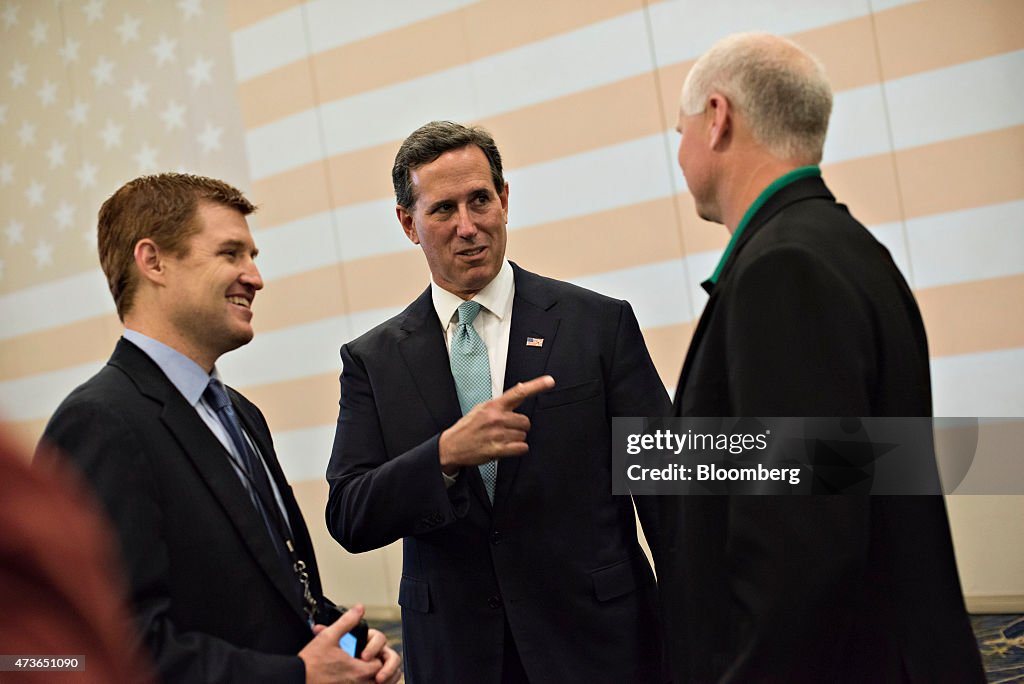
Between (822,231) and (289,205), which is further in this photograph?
(289,205)

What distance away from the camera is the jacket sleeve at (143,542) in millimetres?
1388

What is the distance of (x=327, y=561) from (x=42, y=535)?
5.44 m

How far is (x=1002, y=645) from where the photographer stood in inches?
134

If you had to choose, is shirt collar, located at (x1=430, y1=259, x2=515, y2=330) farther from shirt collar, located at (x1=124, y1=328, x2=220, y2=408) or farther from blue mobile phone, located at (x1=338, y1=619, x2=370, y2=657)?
blue mobile phone, located at (x1=338, y1=619, x2=370, y2=657)

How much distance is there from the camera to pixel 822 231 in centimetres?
131

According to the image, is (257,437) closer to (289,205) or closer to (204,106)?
(289,205)

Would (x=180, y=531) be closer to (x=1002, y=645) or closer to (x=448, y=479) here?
(x=448, y=479)

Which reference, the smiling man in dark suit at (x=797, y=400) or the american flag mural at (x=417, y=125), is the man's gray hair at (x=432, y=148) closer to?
the smiling man in dark suit at (x=797, y=400)

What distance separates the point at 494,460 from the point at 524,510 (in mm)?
130

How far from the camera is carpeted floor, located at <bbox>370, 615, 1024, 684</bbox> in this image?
313cm

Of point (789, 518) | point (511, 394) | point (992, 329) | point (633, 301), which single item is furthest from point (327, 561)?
point (789, 518)

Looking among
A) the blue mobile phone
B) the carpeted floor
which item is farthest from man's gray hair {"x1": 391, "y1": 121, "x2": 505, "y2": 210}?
the carpeted floor

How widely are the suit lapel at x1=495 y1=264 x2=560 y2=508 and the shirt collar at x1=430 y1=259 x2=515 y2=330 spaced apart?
2cm

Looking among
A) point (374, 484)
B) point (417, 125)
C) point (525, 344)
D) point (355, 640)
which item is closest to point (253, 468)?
point (374, 484)
